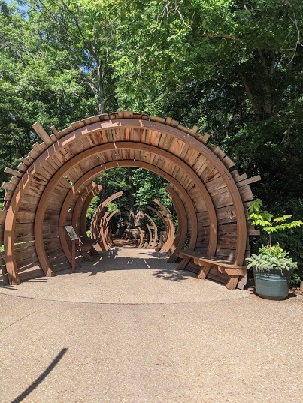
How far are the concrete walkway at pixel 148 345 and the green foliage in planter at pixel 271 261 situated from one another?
61 cm

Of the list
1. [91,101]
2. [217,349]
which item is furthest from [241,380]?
[91,101]

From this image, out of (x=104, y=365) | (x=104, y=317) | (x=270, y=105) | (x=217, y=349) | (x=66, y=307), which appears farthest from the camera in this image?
(x=270, y=105)

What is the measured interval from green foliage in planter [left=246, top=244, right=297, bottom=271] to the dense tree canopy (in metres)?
0.95

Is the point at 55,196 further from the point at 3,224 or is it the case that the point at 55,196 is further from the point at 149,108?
the point at 149,108

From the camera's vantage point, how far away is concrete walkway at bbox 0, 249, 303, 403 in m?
2.81

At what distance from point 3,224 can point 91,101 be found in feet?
56.7

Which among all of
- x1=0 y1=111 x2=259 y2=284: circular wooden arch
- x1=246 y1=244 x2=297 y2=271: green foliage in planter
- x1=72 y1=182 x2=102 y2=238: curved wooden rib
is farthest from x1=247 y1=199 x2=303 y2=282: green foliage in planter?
x1=72 y1=182 x2=102 y2=238: curved wooden rib

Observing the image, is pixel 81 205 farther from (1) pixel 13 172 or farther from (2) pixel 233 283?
(2) pixel 233 283

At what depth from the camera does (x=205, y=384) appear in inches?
115

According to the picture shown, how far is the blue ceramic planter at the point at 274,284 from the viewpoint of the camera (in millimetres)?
5727

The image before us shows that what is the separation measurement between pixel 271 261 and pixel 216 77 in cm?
813

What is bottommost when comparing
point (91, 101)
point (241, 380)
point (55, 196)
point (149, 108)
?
point (241, 380)

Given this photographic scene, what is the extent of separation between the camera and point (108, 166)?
9.67 metres

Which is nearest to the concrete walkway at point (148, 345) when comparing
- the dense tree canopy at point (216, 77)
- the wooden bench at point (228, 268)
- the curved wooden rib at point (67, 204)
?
the wooden bench at point (228, 268)
